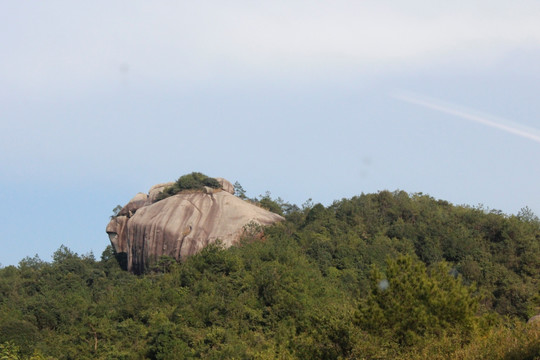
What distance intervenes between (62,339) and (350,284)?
1957 cm

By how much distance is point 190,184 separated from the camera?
65438mm

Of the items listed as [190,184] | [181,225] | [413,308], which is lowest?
[413,308]

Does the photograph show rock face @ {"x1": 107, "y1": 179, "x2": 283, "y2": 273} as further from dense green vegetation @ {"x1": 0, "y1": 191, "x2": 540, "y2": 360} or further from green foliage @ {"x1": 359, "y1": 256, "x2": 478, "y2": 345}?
green foliage @ {"x1": 359, "y1": 256, "x2": 478, "y2": 345}

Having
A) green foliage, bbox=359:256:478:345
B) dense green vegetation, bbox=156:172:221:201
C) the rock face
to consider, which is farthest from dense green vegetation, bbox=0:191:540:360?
dense green vegetation, bbox=156:172:221:201

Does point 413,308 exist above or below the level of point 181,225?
below

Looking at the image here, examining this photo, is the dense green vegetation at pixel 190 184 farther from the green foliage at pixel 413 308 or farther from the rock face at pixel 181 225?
the green foliage at pixel 413 308

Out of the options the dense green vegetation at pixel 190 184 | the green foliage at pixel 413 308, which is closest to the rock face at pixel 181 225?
the dense green vegetation at pixel 190 184

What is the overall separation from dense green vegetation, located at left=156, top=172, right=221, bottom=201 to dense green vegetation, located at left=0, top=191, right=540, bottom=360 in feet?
24.7

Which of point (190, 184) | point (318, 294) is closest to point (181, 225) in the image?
point (190, 184)

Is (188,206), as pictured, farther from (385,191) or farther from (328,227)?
(385,191)

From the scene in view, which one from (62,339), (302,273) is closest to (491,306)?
(302,273)

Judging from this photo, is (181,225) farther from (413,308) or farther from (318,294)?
(413,308)

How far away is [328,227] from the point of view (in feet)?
205

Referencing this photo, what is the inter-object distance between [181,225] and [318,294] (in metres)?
16.1
